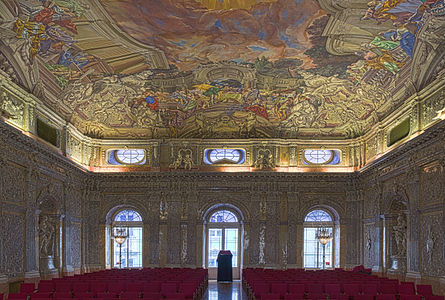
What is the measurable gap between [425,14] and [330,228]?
1675cm

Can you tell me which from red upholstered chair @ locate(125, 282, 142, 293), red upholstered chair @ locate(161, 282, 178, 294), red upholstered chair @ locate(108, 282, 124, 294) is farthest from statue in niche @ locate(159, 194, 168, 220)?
red upholstered chair @ locate(161, 282, 178, 294)

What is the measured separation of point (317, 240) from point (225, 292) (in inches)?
378

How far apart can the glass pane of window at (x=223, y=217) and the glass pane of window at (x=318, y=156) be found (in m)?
5.67

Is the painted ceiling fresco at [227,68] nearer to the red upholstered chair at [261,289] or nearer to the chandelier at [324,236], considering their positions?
the chandelier at [324,236]

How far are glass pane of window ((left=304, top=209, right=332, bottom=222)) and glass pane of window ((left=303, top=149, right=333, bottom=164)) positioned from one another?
299 cm

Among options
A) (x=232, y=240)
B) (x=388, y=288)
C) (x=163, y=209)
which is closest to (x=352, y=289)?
(x=388, y=288)

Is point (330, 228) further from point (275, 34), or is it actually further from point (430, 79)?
point (275, 34)

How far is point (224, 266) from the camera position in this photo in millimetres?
27531

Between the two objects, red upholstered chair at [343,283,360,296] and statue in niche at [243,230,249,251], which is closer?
red upholstered chair at [343,283,360,296]

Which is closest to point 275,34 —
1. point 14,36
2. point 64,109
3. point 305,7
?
point 305,7

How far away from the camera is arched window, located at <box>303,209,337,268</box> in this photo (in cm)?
3050

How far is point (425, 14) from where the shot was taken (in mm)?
16828

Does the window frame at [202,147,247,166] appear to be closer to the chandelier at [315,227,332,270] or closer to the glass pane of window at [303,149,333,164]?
the glass pane of window at [303,149,333,164]

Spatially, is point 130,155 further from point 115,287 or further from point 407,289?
point 407,289
